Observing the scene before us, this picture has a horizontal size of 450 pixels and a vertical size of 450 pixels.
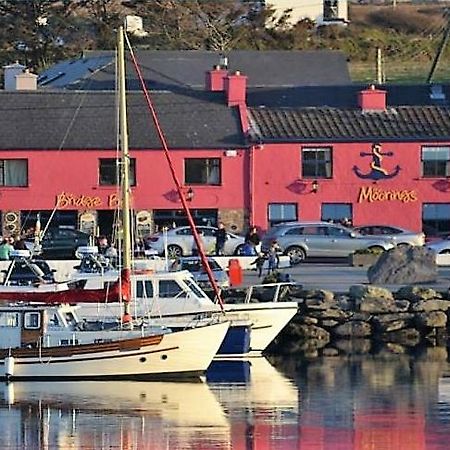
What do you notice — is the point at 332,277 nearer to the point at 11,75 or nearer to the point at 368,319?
the point at 368,319

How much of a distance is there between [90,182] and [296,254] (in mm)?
10007

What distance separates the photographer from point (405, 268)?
164 ft

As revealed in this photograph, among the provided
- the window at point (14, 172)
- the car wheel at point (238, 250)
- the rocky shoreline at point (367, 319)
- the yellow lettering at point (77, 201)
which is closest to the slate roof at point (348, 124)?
the yellow lettering at point (77, 201)

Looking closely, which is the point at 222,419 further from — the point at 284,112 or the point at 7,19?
the point at 7,19

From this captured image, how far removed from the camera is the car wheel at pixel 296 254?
57.5m

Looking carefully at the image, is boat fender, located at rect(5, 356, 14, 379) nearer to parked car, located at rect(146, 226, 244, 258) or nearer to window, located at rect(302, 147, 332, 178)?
parked car, located at rect(146, 226, 244, 258)

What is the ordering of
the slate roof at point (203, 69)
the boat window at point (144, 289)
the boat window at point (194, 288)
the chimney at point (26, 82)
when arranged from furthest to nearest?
the slate roof at point (203, 69) → the chimney at point (26, 82) → the boat window at point (194, 288) → the boat window at point (144, 289)

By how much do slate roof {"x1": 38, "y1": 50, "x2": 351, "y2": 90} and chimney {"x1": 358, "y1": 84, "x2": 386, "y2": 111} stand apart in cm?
1143

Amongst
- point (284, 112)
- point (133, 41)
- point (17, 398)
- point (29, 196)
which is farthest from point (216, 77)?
point (17, 398)

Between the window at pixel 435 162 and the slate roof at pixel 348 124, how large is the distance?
1.40 ft

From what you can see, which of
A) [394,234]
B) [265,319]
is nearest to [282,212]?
[394,234]

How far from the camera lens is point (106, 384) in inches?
1474

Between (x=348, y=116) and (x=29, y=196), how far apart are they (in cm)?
1182

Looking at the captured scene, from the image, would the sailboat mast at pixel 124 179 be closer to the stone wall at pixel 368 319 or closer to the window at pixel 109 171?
the stone wall at pixel 368 319
